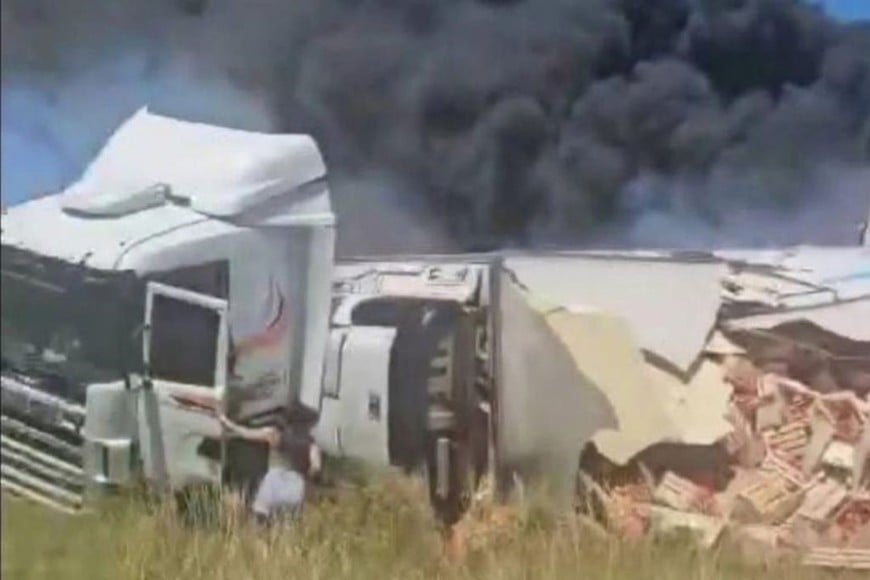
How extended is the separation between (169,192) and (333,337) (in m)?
0.42

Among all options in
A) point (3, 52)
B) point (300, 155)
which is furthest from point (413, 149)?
point (3, 52)

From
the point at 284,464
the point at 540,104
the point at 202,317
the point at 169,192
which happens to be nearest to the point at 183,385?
the point at 202,317

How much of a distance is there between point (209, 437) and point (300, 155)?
54 cm

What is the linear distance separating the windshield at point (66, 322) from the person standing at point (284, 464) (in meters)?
0.25

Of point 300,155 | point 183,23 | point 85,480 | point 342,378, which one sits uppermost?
point 183,23

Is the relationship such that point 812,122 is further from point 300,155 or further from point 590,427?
point 300,155

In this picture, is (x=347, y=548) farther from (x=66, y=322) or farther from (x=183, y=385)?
(x=66, y=322)

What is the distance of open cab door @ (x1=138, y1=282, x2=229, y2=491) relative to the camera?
3553 mm

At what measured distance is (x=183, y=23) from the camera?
3.58m

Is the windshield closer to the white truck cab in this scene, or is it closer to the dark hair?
the white truck cab

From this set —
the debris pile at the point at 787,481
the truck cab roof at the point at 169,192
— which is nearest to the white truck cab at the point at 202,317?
the truck cab roof at the point at 169,192

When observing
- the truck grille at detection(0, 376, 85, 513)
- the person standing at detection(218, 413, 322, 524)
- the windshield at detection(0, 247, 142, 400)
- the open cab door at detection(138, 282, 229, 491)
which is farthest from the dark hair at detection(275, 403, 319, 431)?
the truck grille at detection(0, 376, 85, 513)

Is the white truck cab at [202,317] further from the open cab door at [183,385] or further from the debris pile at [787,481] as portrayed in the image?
the debris pile at [787,481]

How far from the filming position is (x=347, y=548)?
3.49m
